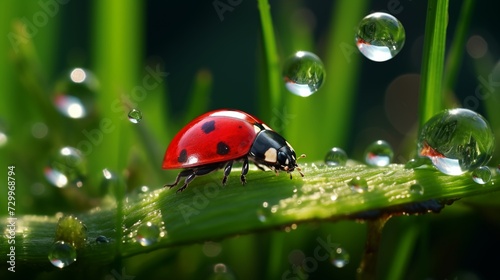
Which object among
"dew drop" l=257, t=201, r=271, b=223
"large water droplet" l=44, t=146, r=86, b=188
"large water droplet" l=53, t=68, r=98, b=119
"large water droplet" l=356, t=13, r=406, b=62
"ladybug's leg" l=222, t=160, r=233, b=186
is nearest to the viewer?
"dew drop" l=257, t=201, r=271, b=223

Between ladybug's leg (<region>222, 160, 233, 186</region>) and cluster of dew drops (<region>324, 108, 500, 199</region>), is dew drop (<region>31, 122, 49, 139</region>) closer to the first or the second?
ladybug's leg (<region>222, 160, 233, 186</region>)

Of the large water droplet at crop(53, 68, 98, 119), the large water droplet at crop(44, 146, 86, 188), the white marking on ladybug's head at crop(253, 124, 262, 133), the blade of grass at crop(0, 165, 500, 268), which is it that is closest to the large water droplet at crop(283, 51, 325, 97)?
the white marking on ladybug's head at crop(253, 124, 262, 133)

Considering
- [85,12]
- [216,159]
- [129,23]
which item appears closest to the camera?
[216,159]

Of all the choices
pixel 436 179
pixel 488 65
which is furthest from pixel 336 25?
pixel 436 179

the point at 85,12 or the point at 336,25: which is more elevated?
the point at 85,12

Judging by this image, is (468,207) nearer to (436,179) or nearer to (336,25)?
(436,179)

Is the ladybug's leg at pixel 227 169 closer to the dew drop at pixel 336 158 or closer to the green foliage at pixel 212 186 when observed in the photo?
the green foliage at pixel 212 186

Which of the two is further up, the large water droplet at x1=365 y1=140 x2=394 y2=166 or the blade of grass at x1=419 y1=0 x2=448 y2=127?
the blade of grass at x1=419 y1=0 x2=448 y2=127

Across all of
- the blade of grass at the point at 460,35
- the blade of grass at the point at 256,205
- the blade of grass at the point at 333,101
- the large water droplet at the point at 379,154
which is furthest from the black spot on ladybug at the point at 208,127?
the blade of grass at the point at 460,35
